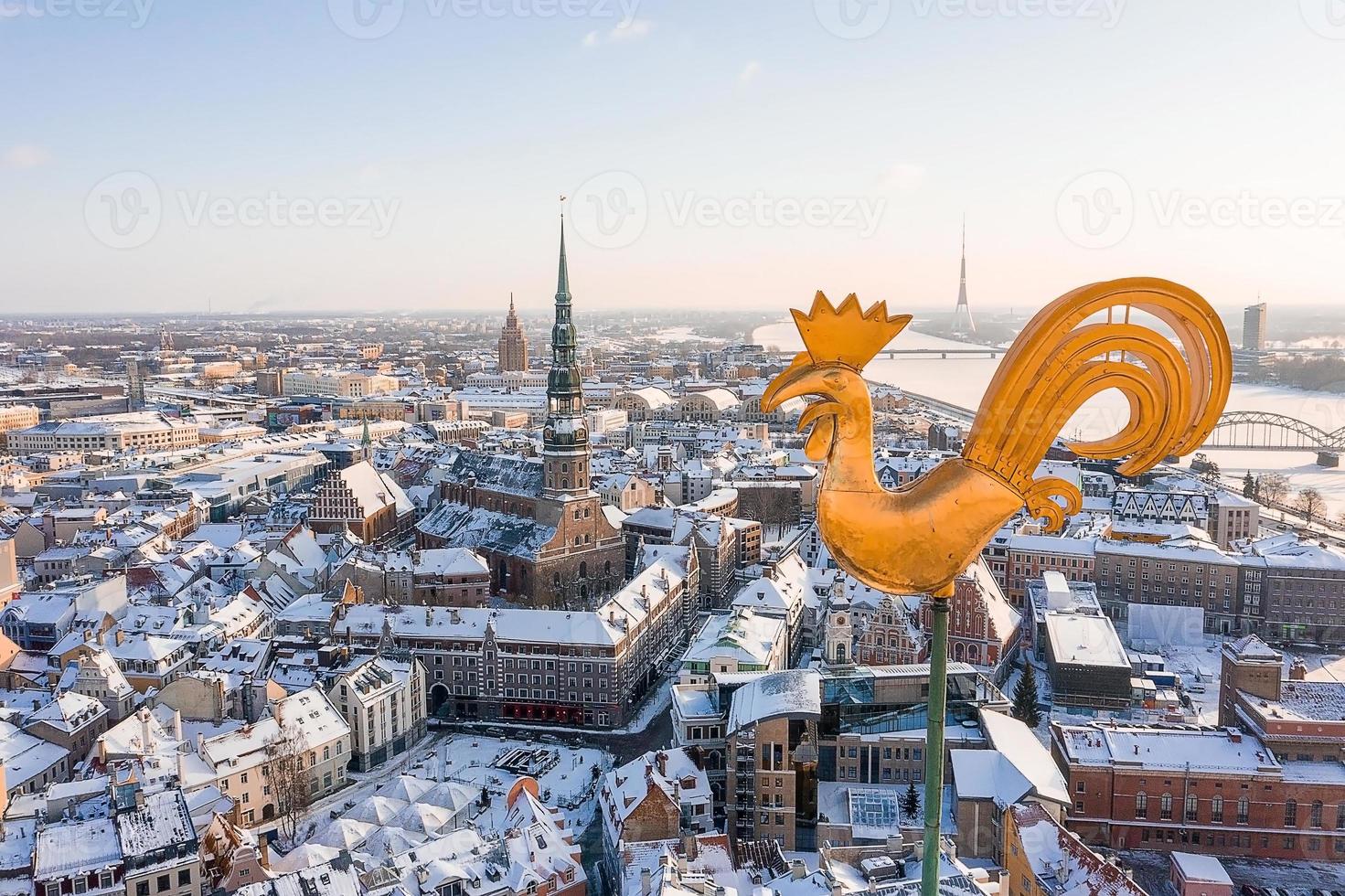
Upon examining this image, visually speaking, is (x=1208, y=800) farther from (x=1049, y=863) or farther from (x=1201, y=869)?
(x=1049, y=863)

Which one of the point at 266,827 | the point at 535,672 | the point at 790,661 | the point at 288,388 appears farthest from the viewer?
the point at 288,388

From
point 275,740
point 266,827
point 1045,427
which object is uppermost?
point 1045,427

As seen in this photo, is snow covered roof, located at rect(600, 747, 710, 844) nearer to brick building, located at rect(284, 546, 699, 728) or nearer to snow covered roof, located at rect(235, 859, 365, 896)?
snow covered roof, located at rect(235, 859, 365, 896)

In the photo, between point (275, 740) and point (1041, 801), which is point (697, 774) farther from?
point (275, 740)

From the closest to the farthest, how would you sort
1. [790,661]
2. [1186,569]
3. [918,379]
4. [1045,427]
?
[1045,427]
[790,661]
[1186,569]
[918,379]

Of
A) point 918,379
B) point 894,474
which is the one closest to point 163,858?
point 894,474

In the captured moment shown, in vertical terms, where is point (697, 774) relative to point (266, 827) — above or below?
above

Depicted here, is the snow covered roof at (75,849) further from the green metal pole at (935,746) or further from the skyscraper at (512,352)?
the skyscraper at (512,352)
